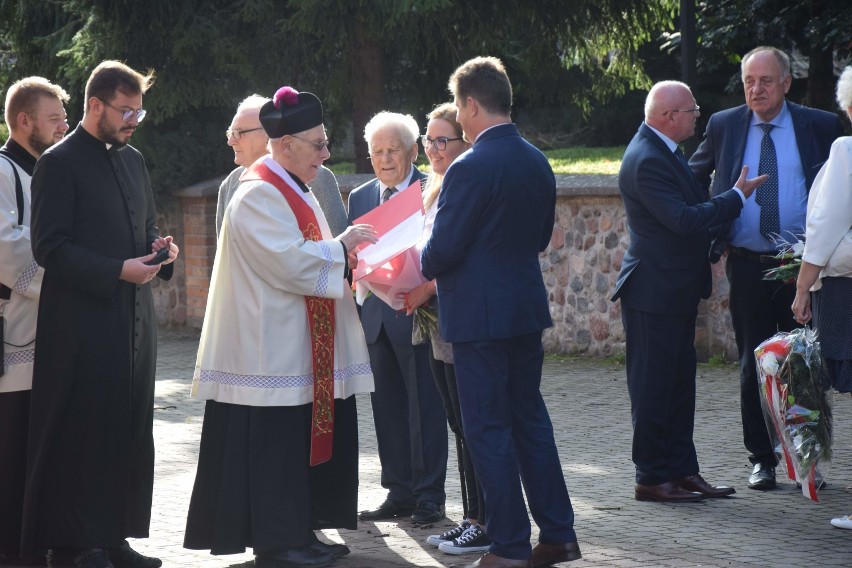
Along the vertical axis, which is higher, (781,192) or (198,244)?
(781,192)

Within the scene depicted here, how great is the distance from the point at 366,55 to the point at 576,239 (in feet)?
13.9

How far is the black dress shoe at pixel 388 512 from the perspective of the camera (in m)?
6.77

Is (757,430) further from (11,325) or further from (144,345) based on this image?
(11,325)

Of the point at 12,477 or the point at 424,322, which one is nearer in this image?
the point at 12,477

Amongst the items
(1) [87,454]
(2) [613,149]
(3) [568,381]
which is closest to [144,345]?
(1) [87,454]

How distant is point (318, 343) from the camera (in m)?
5.82

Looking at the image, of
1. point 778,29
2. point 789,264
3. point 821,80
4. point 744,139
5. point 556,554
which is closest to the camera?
point 556,554

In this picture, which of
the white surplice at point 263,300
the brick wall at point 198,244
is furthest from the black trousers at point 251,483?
the brick wall at point 198,244

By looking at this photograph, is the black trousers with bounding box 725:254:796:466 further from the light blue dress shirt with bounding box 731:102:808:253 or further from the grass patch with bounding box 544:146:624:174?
the grass patch with bounding box 544:146:624:174

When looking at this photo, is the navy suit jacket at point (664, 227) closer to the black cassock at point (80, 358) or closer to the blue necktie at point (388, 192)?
the blue necktie at point (388, 192)

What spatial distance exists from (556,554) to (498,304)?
3.72 ft

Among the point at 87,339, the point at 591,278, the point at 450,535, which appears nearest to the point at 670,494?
the point at 450,535

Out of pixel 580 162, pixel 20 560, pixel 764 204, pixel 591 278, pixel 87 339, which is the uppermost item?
pixel 580 162

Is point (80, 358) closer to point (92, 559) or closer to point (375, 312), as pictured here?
point (92, 559)
